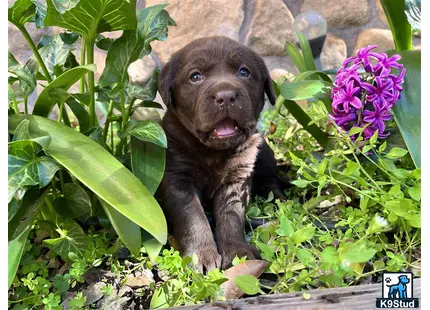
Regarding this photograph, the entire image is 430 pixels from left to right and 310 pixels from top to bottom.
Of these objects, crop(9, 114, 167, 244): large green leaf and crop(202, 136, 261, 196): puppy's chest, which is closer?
crop(9, 114, 167, 244): large green leaf

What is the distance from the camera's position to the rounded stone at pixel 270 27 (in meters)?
3.70

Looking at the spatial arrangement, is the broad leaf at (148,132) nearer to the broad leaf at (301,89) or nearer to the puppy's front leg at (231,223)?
the puppy's front leg at (231,223)

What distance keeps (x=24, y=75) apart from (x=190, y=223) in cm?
77

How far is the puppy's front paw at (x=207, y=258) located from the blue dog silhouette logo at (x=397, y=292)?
519 millimetres

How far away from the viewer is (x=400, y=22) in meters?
2.06

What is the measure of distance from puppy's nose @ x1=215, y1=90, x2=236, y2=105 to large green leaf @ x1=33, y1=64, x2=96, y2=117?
1.36 ft

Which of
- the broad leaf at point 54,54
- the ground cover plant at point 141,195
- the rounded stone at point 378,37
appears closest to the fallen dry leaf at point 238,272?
the ground cover plant at point 141,195

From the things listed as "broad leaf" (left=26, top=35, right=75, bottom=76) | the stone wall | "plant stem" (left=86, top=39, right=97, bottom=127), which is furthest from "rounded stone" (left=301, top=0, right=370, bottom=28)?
"plant stem" (left=86, top=39, right=97, bottom=127)

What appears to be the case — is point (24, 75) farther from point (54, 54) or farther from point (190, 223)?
point (190, 223)

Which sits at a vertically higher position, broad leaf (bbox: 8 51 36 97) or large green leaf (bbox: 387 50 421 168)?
broad leaf (bbox: 8 51 36 97)

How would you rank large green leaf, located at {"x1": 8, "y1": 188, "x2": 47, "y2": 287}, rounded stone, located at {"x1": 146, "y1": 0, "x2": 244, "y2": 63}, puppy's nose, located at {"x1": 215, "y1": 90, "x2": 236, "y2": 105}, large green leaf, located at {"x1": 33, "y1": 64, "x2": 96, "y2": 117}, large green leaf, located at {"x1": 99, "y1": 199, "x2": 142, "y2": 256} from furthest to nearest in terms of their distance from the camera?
1. rounded stone, located at {"x1": 146, "y1": 0, "x2": 244, "y2": 63}
2. puppy's nose, located at {"x1": 215, "y1": 90, "x2": 236, "y2": 105}
3. large green leaf, located at {"x1": 33, "y1": 64, "x2": 96, "y2": 117}
4. large green leaf, located at {"x1": 99, "y1": 199, "x2": 142, "y2": 256}
5. large green leaf, located at {"x1": 8, "y1": 188, "x2": 47, "y2": 287}

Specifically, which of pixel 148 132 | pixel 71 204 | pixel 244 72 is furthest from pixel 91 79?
pixel 244 72

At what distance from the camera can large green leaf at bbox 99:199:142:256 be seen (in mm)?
1432

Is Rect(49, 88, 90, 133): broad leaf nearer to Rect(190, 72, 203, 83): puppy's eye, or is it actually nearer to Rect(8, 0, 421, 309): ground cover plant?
Rect(8, 0, 421, 309): ground cover plant
